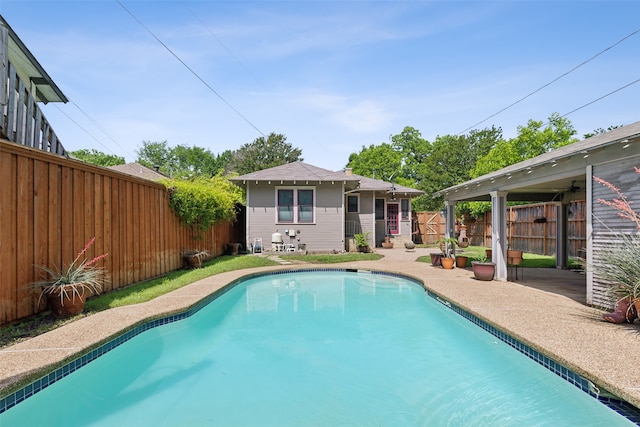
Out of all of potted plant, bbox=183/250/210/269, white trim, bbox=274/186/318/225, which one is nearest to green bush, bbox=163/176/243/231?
potted plant, bbox=183/250/210/269

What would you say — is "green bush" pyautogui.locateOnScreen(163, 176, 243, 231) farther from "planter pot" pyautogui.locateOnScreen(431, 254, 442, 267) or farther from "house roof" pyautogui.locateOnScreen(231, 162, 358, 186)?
"planter pot" pyautogui.locateOnScreen(431, 254, 442, 267)

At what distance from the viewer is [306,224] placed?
1483 cm

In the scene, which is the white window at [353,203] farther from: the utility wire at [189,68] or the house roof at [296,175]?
the utility wire at [189,68]

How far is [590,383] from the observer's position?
315cm

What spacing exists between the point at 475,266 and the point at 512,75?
26.2 ft

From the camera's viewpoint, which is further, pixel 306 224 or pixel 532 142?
pixel 532 142

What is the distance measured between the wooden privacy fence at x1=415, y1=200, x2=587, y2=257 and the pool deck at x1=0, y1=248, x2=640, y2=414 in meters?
5.50

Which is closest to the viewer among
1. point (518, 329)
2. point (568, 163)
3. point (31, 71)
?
point (518, 329)

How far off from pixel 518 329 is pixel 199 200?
8.62m

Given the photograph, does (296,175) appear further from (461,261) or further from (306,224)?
(461,261)

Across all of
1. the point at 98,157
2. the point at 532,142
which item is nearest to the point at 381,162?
the point at 532,142

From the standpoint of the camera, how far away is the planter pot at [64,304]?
486 centimetres

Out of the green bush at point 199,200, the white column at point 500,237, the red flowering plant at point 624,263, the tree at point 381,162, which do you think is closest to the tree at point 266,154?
the tree at point 381,162

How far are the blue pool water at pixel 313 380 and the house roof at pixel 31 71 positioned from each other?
515cm
